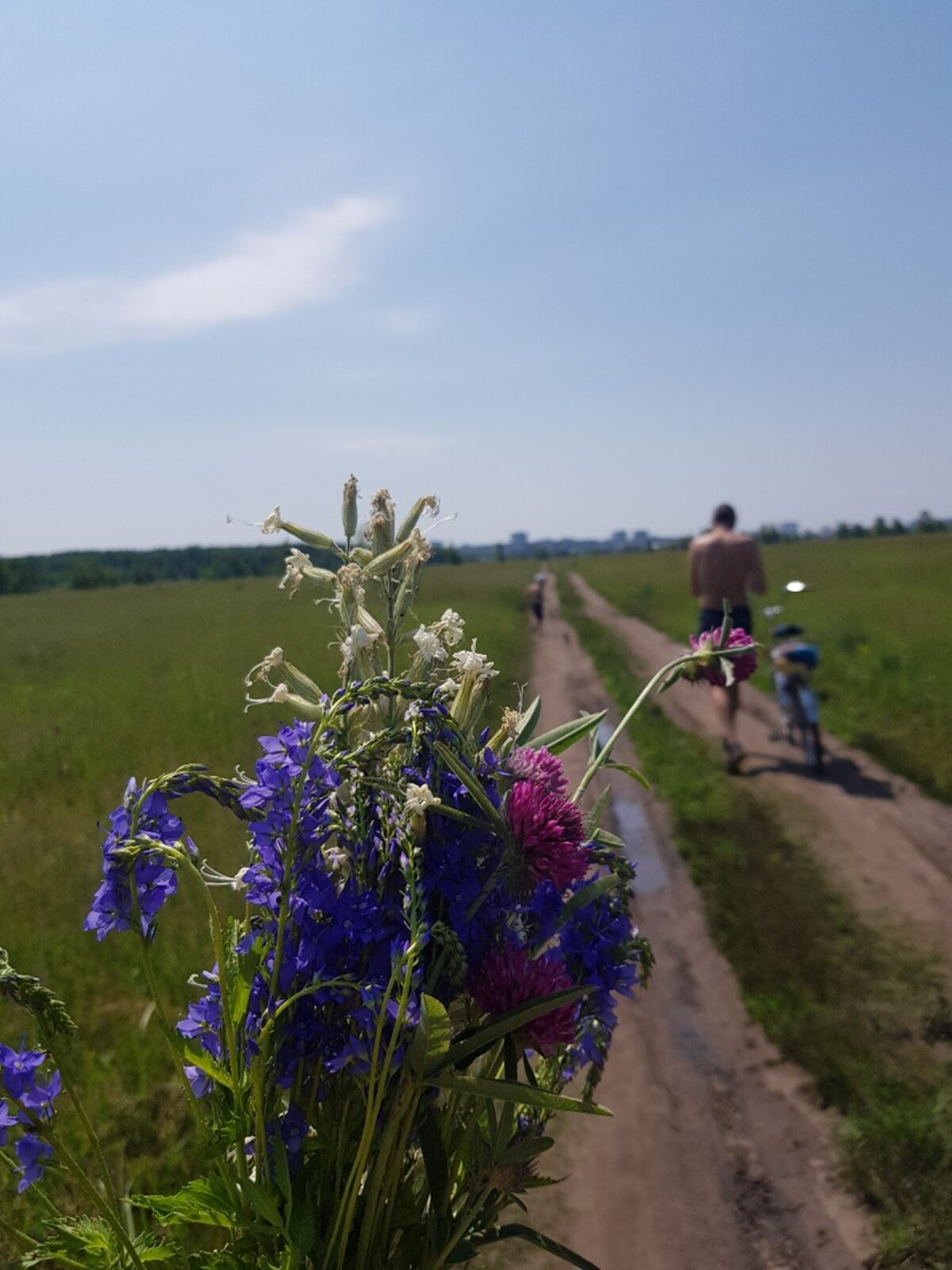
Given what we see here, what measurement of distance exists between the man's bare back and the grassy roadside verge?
161 cm

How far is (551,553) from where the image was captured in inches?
4264

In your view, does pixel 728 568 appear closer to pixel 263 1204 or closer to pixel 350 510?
pixel 350 510

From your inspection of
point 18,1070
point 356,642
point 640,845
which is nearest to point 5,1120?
point 18,1070

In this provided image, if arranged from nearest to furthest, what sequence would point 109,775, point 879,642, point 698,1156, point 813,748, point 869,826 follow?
point 698,1156
point 869,826
point 109,775
point 813,748
point 879,642

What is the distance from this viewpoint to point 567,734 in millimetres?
1366

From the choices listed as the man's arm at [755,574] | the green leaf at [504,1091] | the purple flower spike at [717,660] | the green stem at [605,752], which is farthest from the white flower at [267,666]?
the man's arm at [755,574]

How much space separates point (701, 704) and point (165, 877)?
31.4 feet

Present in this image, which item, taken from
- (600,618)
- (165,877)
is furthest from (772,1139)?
(600,618)

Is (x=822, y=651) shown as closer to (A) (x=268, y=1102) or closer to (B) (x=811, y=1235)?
(B) (x=811, y=1235)

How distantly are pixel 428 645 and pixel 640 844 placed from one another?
516 cm

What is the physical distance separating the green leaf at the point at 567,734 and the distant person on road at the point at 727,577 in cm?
598

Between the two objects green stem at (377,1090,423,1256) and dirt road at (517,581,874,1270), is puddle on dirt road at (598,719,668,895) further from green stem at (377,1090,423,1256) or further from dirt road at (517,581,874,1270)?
green stem at (377,1090,423,1256)

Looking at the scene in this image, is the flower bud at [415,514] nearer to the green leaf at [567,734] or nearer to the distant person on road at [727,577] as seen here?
the green leaf at [567,734]

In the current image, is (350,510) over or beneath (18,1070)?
over
